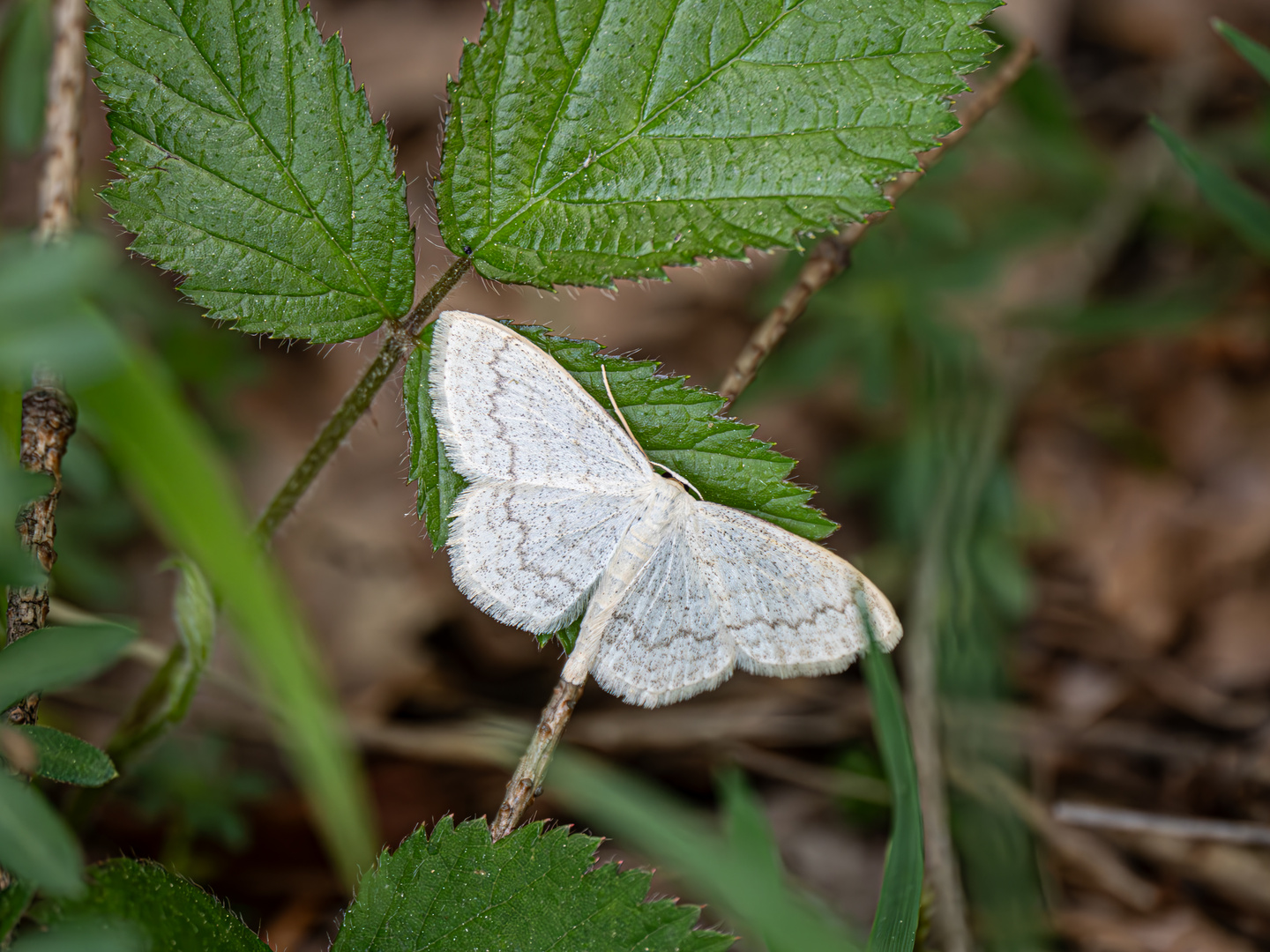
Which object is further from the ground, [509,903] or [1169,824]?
[509,903]

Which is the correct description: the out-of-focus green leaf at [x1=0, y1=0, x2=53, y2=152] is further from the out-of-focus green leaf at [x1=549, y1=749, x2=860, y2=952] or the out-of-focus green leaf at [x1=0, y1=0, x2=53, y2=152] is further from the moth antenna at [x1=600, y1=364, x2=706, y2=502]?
the out-of-focus green leaf at [x1=549, y1=749, x2=860, y2=952]

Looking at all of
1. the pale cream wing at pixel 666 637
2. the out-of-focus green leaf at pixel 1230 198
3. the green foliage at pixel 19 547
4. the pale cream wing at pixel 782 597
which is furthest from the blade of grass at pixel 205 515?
the out-of-focus green leaf at pixel 1230 198

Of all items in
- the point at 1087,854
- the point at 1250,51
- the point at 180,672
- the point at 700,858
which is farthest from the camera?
the point at 1087,854

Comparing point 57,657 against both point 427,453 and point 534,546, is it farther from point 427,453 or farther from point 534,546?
point 534,546

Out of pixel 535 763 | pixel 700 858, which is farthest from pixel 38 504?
pixel 700 858

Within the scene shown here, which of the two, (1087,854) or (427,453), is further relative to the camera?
(1087,854)

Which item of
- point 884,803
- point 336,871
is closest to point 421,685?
point 336,871

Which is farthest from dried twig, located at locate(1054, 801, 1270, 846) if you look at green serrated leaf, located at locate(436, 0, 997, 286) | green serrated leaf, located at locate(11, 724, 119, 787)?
green serrated leaf, located at locate(11, 724, 119, 787)

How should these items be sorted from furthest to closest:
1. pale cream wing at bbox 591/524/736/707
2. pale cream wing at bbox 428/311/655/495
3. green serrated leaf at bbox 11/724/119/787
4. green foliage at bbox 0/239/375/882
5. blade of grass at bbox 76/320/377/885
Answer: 1. pale cream wing at bbox 591/524/736/707
2. pale cream wing at bbox 428/311/655/495
3. green serrated leaf at bbox 11/724/119/787
4. blade of grass at bbox 76/320/377/885
5. green foliage at bbox 0/239/375/882
